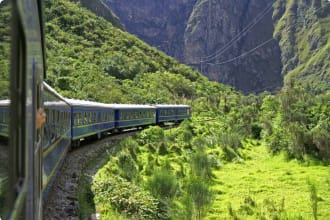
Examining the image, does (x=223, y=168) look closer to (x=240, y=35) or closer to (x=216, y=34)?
(x=216, y=34)

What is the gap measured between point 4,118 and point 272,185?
40.5 ft

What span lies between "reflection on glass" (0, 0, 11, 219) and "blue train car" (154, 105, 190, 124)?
2869cm

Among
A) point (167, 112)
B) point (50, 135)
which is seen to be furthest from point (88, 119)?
point (167, 112)

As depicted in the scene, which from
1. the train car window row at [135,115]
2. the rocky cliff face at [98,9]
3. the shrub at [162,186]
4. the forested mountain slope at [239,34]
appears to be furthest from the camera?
the forested mountain slope at [239,34]

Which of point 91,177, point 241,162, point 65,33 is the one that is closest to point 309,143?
point 241,162

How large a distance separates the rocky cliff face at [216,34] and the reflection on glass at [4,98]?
144m

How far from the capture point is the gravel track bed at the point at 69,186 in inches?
306

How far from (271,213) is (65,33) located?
53.3 metres

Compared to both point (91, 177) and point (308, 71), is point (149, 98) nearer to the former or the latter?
point (91, 177)

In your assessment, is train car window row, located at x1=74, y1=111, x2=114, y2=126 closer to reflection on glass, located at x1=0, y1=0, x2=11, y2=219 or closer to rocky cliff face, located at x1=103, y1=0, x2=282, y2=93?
reflection on glass, located at x1=0, y1=0, x2=11, y2=219

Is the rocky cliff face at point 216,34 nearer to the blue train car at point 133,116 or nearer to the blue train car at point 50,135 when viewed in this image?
the blue train car at point 133,116

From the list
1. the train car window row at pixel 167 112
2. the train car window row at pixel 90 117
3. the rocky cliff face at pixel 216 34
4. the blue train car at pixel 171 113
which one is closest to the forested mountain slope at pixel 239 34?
the rocky cliff face at pixel 216 34

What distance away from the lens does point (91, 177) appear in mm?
11180

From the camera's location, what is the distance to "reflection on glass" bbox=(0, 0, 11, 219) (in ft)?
4.71
